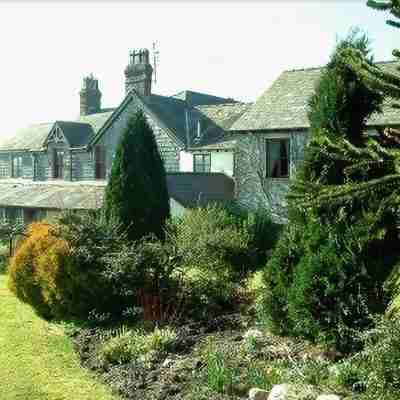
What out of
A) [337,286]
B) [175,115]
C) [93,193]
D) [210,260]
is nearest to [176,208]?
[93,193]

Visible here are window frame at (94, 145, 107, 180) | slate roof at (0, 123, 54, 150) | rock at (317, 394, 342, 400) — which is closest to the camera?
rock at (317, 394, 342, 400)

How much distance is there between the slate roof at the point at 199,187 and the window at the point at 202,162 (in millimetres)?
2142

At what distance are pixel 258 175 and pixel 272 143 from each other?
1.65m

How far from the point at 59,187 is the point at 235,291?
21014mm

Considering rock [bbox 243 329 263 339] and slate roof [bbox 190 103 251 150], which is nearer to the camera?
rock [bbox 243 329 263 339]

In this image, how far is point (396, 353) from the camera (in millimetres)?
5902

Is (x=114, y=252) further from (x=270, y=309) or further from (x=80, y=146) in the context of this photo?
(x=80, y=146)

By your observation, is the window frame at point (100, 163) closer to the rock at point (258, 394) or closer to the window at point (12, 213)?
the window at point (12, 213)

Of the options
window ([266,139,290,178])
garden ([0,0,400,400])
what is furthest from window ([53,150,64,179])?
garden ([0,0,400,400])

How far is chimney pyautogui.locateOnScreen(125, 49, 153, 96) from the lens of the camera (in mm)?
33188

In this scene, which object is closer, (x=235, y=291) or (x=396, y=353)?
(x=396, y=353)

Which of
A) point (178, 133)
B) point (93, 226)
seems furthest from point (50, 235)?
point (178, 133)

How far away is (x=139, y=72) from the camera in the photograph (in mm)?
33562

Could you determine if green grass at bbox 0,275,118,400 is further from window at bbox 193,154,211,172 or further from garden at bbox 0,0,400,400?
window at bbox 193,154,211,172
